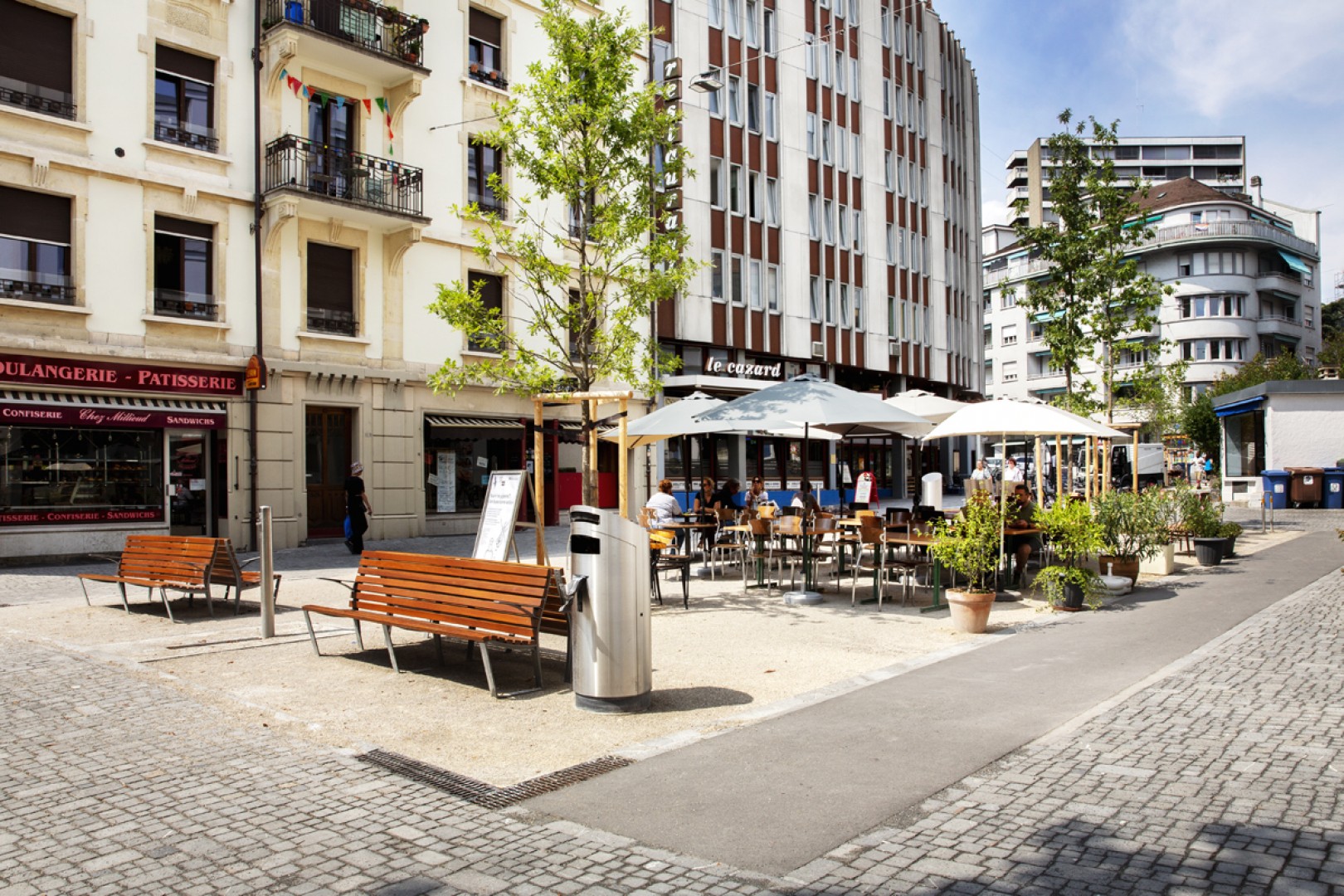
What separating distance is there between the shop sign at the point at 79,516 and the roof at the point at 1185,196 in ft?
213

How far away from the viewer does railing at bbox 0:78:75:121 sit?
55.6 ft

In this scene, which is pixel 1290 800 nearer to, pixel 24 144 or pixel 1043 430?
pixel 1043 430

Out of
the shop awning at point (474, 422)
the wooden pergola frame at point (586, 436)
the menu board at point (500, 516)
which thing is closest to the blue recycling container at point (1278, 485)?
the shop awning at point (474, 422)

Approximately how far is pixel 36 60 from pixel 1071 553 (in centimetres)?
1871

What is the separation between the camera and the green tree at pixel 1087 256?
20.6m

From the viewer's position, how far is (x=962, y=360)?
4734cm

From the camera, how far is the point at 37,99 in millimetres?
17297

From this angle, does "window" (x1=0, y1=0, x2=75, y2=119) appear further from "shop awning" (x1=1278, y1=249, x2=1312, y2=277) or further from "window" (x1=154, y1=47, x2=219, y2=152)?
"shop awning" (x1=1278, y1=249, x2=1312, y2=277)

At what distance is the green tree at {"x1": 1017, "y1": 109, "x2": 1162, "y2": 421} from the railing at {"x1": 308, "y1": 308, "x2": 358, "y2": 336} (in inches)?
578

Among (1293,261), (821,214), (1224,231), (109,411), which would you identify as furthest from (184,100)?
(1293,261)

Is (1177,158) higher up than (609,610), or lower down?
higher up

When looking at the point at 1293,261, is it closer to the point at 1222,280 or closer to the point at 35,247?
the point at 1222,280

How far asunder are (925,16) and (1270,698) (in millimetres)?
44178

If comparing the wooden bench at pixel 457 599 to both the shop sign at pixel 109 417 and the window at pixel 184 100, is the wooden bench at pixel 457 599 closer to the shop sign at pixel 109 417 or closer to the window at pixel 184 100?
the shop sign at pixel 109 417
